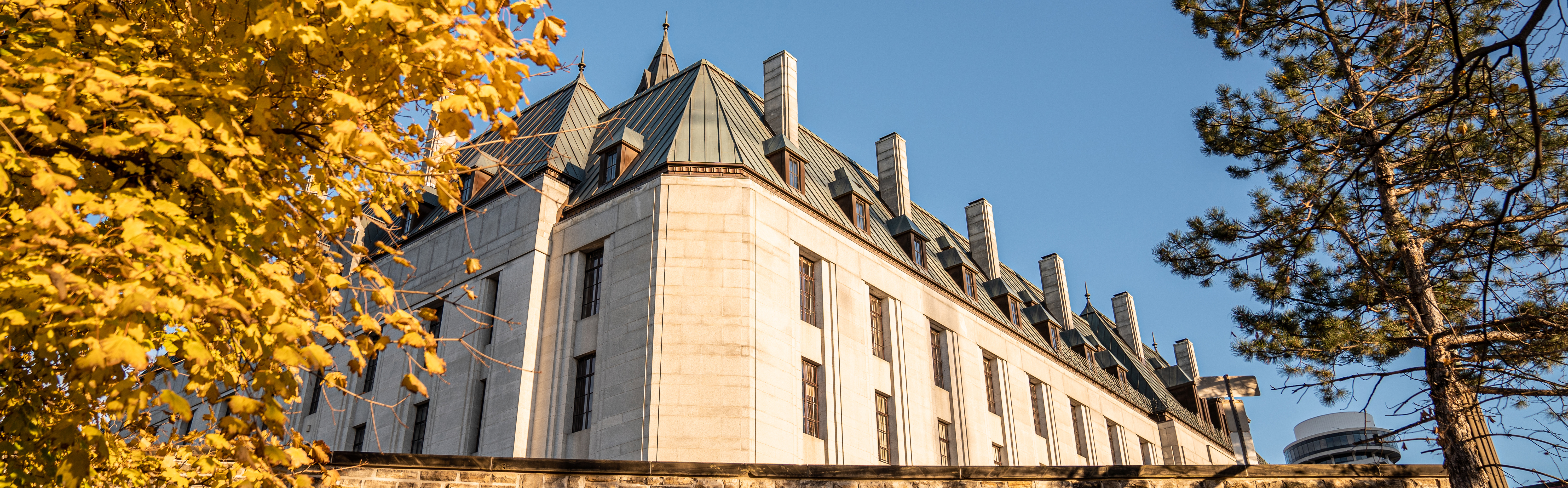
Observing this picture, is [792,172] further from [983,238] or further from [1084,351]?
[1084,351]

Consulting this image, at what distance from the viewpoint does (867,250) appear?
96.3ft

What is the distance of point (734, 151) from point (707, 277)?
164 inches

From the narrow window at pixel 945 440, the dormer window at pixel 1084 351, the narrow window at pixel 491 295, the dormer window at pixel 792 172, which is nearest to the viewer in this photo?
the narrow window at pixel 491 295

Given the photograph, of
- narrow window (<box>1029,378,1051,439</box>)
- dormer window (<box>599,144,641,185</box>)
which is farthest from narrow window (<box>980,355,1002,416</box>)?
dormer window (<box>599,144,641,185</box>)

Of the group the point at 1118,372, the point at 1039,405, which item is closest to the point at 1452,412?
the point at 1039,405

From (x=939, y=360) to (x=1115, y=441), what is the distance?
46.5 ft

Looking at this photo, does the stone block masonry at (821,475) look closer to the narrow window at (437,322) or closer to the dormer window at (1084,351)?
the narrow window at (437,322)

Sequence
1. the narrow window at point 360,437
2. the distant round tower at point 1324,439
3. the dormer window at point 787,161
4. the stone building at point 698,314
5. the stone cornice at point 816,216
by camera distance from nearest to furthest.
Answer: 1. the stone building at point 698,314
2. the stone cornice at point 816,216
3. the narrow window at point 360,437
4. the dormer window at point 787,161
5. the distant round tower at point 1324,439

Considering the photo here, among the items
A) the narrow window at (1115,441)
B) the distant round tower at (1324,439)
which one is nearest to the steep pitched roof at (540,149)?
the narrow window at (1115,441)

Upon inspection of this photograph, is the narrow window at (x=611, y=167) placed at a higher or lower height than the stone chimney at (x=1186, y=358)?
lower

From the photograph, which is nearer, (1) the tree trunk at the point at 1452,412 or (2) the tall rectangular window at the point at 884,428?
(1) the tree trunk at the point at 1452,412

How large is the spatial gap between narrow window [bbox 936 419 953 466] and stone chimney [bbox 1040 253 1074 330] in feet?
58.9

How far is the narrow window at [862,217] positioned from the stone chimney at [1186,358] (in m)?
35.0

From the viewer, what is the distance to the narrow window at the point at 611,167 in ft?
88.8
